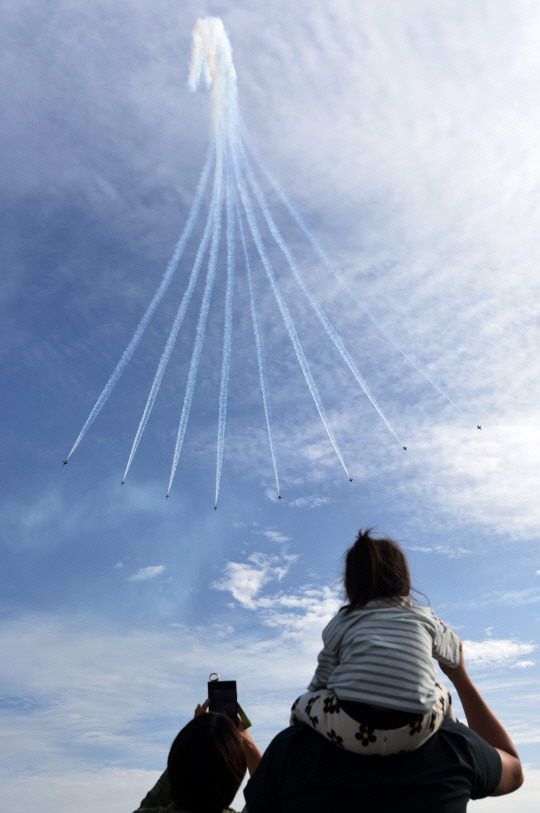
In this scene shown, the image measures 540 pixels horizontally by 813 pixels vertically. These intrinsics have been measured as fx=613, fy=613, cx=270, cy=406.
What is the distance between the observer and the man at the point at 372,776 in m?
4.23

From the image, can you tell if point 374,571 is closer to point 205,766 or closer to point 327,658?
point 327,658

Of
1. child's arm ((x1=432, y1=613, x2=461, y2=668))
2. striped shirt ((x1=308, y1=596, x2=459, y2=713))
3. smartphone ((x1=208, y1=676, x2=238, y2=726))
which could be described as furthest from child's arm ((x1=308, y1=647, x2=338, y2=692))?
smartphone ((x1=208, y1=676, x2=238, y2=726))

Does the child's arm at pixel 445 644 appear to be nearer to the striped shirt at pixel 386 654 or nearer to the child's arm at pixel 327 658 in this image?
the striped shirt at pixel 386 654

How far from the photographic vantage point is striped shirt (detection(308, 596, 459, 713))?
4.23 m

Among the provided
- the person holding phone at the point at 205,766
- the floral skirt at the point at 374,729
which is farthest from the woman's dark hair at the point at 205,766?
the floral skirt at the point at 374,729

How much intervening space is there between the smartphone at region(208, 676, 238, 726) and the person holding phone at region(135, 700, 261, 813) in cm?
129

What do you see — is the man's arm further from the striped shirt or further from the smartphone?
the smartphone

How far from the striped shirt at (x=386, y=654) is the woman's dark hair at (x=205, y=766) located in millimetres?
969

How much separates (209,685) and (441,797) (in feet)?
10.8

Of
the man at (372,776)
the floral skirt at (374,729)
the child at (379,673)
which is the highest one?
the child at (379,673)

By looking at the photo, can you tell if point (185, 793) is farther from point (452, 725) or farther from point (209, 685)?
point (452, 725)

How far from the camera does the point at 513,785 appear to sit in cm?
493

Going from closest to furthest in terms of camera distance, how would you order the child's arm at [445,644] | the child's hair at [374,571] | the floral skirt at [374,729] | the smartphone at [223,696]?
the floral skirt at [374,729]
the child's arm at [445,644]
the child's hair at [374,571]
the smartphone at [223,696]

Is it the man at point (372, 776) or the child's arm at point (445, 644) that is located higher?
the child's arm at point (445, 644)
